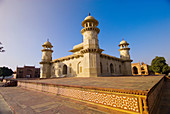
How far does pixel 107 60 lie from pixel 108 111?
16.2 metres

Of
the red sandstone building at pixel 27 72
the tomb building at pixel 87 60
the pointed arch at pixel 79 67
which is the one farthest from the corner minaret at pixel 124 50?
the red sandstone building at pixel 27 72

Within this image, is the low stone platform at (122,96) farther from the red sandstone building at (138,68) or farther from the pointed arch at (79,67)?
the red sandstone building at (138,68)

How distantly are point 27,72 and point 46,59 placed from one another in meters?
20.4

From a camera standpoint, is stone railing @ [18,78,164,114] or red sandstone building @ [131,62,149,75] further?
red sandstone building @ [131,62,149,75]

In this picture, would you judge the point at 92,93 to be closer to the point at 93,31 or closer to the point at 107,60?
the point at 93,31

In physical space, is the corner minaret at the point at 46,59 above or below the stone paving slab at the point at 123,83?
above

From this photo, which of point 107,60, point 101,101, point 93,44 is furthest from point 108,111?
point 107,60

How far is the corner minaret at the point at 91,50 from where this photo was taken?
12.9 m

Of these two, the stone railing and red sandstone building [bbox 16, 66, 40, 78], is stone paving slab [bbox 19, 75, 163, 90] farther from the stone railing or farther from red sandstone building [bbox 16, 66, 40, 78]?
red sandstone building [bbox 16, 66, 40, 78]

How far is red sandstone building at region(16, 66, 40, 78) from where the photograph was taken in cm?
3428

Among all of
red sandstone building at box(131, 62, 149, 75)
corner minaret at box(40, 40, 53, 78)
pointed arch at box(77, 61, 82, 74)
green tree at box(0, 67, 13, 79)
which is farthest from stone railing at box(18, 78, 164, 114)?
green tree at box(0, 67, 13, 79)

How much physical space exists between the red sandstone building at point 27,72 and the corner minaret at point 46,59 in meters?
19.1

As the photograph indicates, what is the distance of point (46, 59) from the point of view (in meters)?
21.7

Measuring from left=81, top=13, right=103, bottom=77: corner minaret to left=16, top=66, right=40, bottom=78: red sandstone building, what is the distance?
104ft
